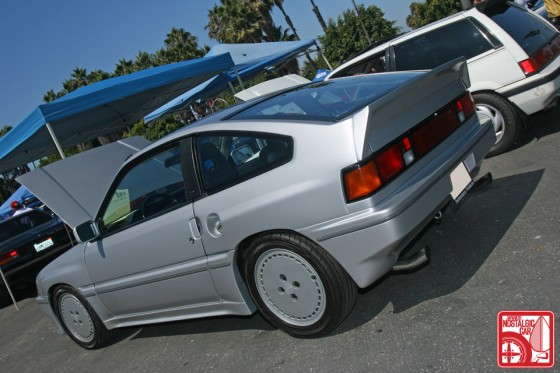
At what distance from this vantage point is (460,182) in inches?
121

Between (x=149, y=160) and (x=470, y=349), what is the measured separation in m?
2.40

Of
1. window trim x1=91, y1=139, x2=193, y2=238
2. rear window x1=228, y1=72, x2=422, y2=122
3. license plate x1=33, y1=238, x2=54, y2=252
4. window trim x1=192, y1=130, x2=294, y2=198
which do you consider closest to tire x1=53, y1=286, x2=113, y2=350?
window trim x1=91, y1=139, x2=193, y2=238

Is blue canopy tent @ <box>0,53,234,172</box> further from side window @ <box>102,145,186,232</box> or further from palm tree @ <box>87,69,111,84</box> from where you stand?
palm tree @ <box>87,69,111,84</box>

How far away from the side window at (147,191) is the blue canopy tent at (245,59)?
9.86 meters

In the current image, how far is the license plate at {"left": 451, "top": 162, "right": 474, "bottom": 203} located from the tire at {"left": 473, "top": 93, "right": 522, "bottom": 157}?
7.46 ft

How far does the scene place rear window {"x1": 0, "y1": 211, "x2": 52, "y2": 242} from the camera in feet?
27.2

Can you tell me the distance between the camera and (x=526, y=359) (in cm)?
227

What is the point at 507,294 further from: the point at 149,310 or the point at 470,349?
the point at 149,310

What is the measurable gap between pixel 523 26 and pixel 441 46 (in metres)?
0.83

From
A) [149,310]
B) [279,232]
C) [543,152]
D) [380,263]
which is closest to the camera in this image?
[380,263]

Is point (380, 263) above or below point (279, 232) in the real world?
below

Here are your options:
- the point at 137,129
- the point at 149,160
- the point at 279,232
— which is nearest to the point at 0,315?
the point at 149,160

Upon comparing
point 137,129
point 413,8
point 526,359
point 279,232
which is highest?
point 413,8

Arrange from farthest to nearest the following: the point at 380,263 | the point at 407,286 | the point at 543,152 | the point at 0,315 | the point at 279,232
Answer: the point at 0,315 → the point at 543,152 → the point at 407,286 → the point at 279,232 → the point at 380,263
